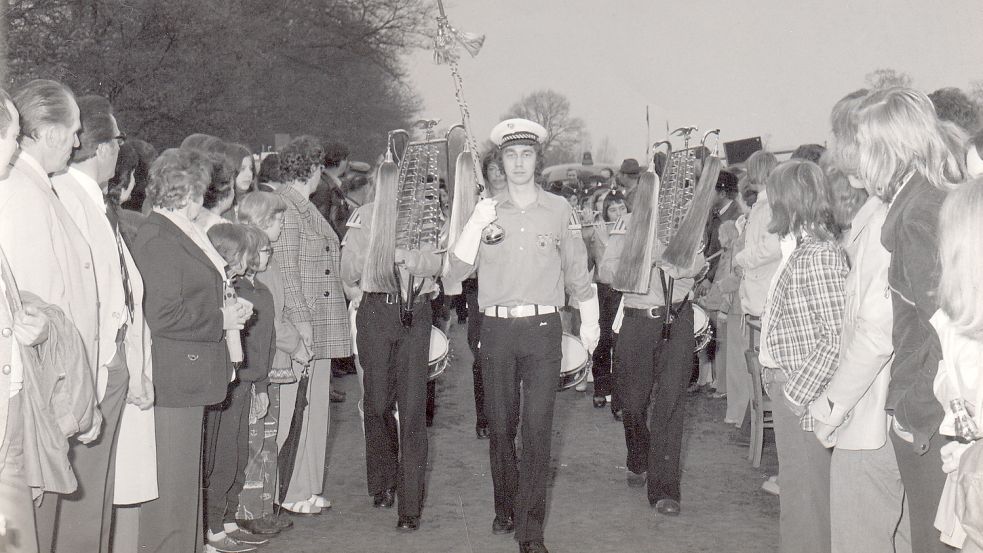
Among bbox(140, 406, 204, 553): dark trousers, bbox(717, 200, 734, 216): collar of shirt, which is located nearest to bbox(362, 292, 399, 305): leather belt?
bbox(140, 406, 204, 553): dark trousers

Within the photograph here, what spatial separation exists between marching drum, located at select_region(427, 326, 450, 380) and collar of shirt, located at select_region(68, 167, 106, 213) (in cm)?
281

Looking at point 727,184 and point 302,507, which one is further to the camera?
point 727,184

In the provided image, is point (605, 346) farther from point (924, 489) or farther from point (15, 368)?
point (15, 368)

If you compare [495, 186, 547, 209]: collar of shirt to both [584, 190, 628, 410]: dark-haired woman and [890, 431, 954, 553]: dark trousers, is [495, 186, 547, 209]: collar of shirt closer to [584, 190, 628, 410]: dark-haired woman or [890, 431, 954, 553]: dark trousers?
[890, 431, 954, 553]: dark trousers

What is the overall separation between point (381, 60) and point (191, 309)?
15904 millimetres

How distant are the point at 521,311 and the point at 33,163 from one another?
9.33ft

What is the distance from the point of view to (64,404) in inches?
142

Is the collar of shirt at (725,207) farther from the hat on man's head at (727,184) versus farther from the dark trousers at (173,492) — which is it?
the dark trousers at (173,492)

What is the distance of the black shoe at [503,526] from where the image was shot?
627 centimetres

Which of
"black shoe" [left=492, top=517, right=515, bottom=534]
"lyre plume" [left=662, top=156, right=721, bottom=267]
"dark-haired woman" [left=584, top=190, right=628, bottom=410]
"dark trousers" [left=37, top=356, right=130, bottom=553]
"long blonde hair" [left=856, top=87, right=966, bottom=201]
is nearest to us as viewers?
"long blonde hair" [left=856, top=87, right=966, bottom=201]

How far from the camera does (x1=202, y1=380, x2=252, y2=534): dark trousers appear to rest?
5.64 m

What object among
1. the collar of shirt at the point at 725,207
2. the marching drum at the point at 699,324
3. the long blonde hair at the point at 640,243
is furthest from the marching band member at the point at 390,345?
the collar of shirt at the point at 725,207

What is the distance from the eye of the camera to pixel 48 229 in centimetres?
369

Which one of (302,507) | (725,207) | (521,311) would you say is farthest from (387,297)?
(725,207)
